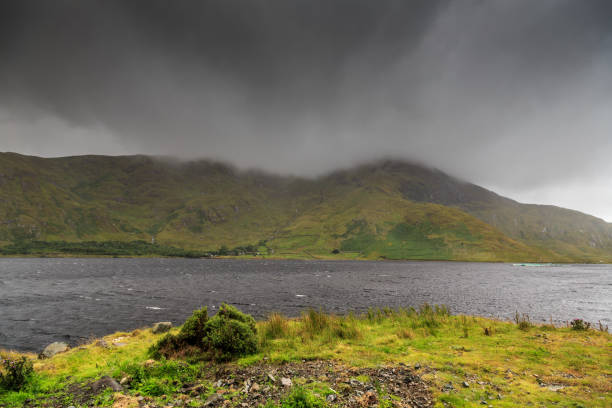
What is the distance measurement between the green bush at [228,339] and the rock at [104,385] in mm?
4694

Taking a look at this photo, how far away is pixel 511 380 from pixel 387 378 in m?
4.98

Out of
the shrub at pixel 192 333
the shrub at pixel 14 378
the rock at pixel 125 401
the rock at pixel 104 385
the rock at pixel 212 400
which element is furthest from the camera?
the shrub at pixel 192 333

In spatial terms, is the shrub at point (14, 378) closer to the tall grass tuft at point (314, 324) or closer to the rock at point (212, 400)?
the rock at point (212, 400)

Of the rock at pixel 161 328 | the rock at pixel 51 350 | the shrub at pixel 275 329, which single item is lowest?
the rock at pixel 51 350

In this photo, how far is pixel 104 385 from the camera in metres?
10.7

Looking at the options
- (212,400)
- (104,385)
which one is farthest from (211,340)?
(212,400)

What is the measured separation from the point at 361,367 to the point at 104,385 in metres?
10.1

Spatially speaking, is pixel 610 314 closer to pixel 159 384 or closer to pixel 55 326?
pixel 159 384

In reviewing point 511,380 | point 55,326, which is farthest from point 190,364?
point 55,326

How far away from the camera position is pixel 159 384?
10906mm

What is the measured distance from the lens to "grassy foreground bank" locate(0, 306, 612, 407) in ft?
32.1

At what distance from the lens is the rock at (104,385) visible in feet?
34.3

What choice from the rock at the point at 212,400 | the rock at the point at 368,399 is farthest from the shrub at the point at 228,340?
the rock at the point at 368,399

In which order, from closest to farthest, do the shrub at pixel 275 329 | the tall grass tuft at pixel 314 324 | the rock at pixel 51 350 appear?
1. the rock at pixel 51 350
2. the shrub at pixel 275 329
3. the tall grass tuft at pixel 314 324
